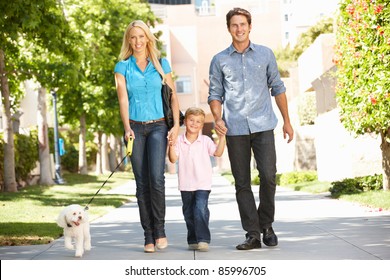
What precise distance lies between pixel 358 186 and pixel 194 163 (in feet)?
33.8

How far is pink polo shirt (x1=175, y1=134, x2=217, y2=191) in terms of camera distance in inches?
343

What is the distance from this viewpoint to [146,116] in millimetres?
8422

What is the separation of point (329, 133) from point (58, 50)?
7.79m

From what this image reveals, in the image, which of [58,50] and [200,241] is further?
[58,50]

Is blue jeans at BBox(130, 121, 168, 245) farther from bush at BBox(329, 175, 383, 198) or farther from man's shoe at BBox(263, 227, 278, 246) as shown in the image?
bush at BBox(329, 175, 383, 198)

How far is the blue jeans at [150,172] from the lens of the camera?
8.41 metres

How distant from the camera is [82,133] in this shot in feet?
136

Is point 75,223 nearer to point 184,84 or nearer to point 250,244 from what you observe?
point 250,244

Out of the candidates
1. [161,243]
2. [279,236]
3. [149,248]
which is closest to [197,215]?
[161,243]

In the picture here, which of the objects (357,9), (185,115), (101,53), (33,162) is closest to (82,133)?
(101,53)

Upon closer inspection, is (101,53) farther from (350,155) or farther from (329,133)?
(350,155)

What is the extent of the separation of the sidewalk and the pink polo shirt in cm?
65

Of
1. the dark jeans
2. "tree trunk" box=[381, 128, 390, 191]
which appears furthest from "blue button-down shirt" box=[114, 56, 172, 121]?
"tree trunk" box=[381, 128, 390, 191]

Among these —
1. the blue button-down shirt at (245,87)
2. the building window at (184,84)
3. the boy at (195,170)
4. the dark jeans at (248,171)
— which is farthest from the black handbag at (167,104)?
the building window at (184,84)
